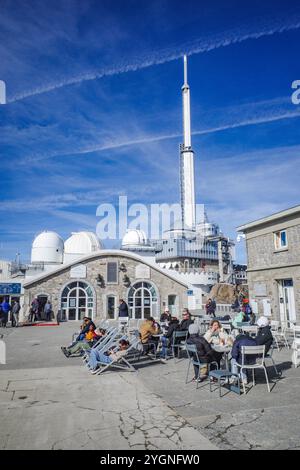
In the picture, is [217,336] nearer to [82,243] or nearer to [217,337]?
[217,337]

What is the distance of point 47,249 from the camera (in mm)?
33250

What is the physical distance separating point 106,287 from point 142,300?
291cm

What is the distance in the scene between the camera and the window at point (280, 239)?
52.8ft

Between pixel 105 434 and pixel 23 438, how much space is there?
3.39ft

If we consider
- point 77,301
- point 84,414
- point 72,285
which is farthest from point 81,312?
point 84,414

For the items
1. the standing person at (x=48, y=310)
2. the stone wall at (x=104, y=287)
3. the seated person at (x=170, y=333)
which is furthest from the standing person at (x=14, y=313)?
the seated person at (x=170, y=333)

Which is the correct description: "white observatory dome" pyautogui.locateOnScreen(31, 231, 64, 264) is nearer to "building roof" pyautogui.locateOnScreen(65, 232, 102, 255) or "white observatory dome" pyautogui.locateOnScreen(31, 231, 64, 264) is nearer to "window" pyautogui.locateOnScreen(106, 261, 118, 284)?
"building roof" pyautogui.locateOnScreen(65, 232, 102, 255)

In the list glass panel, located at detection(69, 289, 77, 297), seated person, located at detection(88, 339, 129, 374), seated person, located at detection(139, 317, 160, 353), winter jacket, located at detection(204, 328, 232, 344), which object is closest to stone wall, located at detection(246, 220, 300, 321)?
seated person, located at detection(139, 317, 160, 353)

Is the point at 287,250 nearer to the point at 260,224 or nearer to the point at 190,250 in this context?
the point at 260,224

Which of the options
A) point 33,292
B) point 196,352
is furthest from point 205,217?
point 196,352

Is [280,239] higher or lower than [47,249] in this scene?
lower

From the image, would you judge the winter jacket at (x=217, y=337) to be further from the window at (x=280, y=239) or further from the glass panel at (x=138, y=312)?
the glass panel at (x=138, y=312)

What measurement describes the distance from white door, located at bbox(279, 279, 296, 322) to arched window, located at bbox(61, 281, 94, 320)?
493 inches
